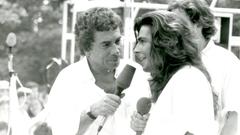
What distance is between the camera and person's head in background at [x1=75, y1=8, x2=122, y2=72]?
2.58 m

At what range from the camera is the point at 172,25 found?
1976 mm

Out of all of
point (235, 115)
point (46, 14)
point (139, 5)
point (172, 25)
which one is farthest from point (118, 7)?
point (46, 14)

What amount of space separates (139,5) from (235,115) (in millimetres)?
2125

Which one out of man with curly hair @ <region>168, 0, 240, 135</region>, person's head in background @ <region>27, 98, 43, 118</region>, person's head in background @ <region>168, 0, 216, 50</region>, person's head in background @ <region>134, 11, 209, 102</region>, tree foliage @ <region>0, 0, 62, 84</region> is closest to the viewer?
person's head in background @ <region>134, 11, 209, 102</region>

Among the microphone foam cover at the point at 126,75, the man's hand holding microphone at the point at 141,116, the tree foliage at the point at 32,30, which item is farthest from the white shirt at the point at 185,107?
the tree foliage at the point at 32,30

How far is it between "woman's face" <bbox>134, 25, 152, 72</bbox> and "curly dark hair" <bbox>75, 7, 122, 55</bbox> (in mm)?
567

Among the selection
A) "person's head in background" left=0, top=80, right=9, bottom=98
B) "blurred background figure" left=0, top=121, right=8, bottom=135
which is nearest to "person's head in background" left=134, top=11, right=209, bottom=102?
"person's head in background" left=0, top=80, right=9, bottom=98

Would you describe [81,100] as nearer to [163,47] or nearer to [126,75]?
[126,75]

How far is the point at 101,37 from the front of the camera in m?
2.60

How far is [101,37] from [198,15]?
478mm

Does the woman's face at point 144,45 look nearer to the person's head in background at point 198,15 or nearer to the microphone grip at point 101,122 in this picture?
the microphone grip at point 101,122

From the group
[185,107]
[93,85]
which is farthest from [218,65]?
[185,107]

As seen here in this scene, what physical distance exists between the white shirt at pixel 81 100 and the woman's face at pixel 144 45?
12.9 inches

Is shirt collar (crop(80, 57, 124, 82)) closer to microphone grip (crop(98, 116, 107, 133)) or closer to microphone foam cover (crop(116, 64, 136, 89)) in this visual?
microphone grip (crop(98, 116, 107, 133))
